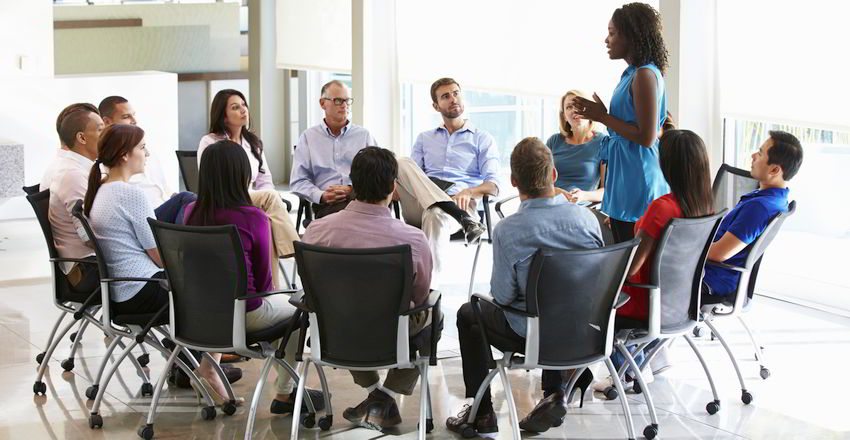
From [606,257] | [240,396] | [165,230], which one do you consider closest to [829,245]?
[606,257]

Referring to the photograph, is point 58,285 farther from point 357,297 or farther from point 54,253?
point 357,297

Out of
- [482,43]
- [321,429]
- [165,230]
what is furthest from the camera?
[482,43]

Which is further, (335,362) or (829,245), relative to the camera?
(829,245)

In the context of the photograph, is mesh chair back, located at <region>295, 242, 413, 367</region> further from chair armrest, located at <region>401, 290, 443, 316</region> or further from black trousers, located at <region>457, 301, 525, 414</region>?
black trousers, located at <region>457, 301, 525, 414</region>

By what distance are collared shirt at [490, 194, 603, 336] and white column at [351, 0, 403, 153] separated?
525cm

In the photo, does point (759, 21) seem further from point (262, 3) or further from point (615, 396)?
point (262, 3)

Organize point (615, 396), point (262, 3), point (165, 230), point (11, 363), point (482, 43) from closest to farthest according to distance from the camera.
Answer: point (165, 230), point (615, 396), point (11, 363), point (482, 43), point (262, 3)

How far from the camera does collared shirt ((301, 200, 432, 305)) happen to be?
3553 mm

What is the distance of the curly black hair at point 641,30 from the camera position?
4.16 metres

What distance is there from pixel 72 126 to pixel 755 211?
10.9ft

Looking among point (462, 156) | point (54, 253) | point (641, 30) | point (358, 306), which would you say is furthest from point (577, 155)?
point (54, 253)

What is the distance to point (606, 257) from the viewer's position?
327cm

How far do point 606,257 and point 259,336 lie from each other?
52.5 inches

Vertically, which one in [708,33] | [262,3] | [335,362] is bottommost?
[335,362]
